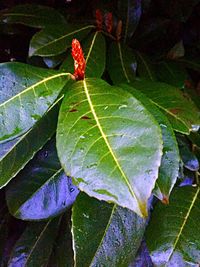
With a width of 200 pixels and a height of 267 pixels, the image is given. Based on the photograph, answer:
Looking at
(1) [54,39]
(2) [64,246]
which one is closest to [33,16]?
(1) [54,39]

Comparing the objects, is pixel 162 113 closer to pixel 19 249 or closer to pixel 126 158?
pixel 126 158

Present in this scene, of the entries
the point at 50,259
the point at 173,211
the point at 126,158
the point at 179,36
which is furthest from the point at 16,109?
the point at 179,36

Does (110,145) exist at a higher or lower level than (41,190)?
higher

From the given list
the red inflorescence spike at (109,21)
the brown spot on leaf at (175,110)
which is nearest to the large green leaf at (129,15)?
the red inflorescence spike at (109,21)

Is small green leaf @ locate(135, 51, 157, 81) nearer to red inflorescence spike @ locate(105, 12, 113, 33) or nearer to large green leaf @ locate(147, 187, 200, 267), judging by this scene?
red inflorescence spike @ locate(105, 12, 113, 33)

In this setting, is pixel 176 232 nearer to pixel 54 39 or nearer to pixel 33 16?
pixel 54 39

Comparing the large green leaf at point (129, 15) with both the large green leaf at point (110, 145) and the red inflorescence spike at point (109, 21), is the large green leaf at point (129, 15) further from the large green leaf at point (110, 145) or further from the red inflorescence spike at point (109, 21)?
the large green leaf at point (110, 145)
